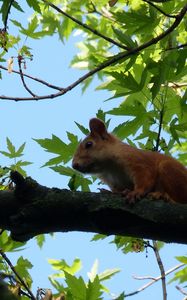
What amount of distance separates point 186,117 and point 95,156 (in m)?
0.76

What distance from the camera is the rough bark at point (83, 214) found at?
7.68 feet

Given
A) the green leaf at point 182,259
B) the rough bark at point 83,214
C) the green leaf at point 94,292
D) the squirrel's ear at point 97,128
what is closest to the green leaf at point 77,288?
the green leaf at point 94,292

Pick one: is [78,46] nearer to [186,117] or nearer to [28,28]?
[28,28]

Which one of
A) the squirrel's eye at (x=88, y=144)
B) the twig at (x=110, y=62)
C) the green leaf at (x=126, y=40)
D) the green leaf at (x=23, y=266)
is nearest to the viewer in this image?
the twig at (x=110, y=62)

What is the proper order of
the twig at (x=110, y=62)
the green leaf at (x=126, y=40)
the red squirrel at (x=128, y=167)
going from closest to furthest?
the twig at (x=110, y=62)
the green leaf at (x=126, y=40)
the red squirrel at (x=128, y=167)

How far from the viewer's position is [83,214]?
2.37m

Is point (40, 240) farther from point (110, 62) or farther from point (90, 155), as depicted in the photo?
point (110, 62)

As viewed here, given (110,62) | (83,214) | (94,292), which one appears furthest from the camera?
(94,292)

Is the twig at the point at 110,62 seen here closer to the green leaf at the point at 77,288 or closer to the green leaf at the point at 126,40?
the green leaf at the point at 126,40

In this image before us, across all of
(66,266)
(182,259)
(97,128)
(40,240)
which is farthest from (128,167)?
(40,240)

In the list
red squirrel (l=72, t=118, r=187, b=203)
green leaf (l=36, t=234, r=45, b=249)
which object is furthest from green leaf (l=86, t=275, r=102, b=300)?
green leaf (l=36, t=234, r=45, b=249)

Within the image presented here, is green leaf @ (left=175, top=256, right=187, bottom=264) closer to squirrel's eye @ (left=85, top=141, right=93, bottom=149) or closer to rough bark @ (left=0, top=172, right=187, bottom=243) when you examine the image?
squirrel's eye @ (left=85, top=141, right=93, bottom=149)

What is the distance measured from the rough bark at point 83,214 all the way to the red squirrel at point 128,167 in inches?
26.7

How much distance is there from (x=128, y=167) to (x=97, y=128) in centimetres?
57
